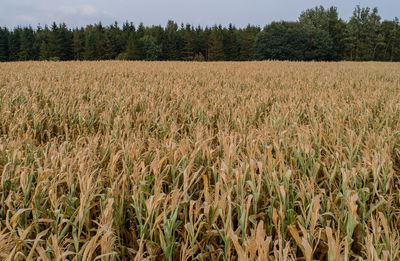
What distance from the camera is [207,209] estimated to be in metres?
1.22

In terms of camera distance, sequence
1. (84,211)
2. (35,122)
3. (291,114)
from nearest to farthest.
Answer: (84,211)
(35,122)
(291,114)

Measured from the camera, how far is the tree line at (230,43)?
5938 cm

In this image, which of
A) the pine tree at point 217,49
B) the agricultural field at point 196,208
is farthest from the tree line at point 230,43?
the agricultural field at point 196,208

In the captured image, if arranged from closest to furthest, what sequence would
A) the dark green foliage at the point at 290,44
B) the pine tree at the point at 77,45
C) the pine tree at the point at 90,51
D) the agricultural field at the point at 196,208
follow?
the agricultural field at the point at 196,208, the dark green foliage at the point at 290,44, the pine tree at the point at 90,51, the pine tree at the point at 77,45

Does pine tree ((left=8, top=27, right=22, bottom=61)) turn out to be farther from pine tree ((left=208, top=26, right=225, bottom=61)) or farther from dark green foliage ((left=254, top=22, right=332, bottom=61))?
dark green foliage ((left=254, top=22, right=332, bottom=61))

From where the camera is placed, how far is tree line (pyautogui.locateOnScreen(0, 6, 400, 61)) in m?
59.4

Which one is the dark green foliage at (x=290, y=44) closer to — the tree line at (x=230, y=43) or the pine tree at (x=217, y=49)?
the tree line at (x=230, y=43)

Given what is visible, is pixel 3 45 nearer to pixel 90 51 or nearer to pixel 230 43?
pixel 90 51

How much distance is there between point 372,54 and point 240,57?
32.2 meters

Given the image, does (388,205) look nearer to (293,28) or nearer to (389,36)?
(293,28)

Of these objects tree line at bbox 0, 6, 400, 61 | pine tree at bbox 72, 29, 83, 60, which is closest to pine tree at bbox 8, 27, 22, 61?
tree line at bbox 0, 6, 400, 61

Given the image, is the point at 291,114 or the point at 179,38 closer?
the point at 291,114

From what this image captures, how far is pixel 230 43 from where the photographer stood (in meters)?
70.6

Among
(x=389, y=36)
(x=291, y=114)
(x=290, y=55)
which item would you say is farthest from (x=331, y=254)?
(x=389, y=36)
